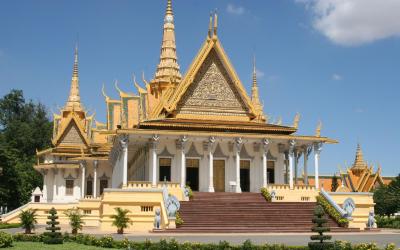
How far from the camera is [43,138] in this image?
72562 millimetres

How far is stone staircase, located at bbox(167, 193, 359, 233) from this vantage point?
24875 mm

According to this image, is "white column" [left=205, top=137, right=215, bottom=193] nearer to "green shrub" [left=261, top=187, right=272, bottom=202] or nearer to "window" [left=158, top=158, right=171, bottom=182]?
"window" [left=158, top=158, right=171, bottom=182]

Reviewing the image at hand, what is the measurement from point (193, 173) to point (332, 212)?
28.8 feet

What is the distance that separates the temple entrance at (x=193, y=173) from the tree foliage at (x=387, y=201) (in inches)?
698

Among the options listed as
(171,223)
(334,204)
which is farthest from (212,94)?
(171,223)

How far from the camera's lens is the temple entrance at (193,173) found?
32.8 metres

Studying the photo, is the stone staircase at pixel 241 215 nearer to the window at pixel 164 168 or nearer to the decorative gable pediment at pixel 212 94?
the window at pixel 164 168

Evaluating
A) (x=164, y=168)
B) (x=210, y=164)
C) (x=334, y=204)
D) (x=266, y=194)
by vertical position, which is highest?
(x=210, y=164)

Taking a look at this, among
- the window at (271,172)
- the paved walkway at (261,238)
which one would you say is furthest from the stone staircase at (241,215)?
the window at (271,172)

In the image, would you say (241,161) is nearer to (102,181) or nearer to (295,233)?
(295,233)

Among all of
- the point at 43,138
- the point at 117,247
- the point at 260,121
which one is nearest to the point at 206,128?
the point at 260,121

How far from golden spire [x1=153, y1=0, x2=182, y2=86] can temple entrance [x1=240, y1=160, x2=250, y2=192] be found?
9.36 m

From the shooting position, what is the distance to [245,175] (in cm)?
3381

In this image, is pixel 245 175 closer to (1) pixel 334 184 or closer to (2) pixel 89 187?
(2) pixel 89 187
